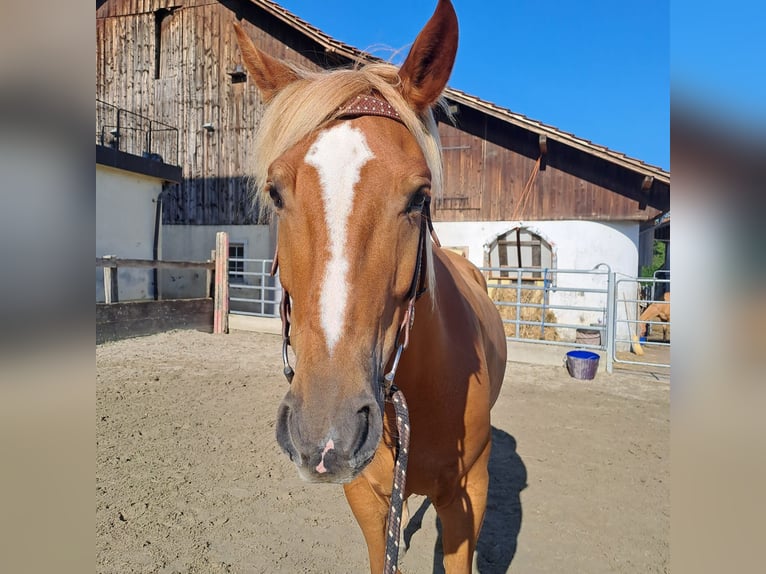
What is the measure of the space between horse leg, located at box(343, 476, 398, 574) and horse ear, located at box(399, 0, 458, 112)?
4.92ft

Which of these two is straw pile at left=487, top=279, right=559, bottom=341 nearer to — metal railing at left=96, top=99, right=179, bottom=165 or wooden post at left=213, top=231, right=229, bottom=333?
wooden post at left=213, top=231, right=229, bottom=333

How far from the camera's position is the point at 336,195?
104 centimetres

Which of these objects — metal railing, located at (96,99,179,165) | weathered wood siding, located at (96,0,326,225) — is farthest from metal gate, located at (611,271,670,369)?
metal railing, located at (96,99,179,165)

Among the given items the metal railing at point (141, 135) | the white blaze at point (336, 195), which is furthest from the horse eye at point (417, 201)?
the metal railing at point (141, 135)

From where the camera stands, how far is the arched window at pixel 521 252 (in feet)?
33.4

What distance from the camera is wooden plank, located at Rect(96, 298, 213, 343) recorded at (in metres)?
7.32

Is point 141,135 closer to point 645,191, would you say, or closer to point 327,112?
point 645,191

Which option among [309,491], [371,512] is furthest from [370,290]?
[309,491]

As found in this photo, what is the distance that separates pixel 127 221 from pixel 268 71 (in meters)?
9.69

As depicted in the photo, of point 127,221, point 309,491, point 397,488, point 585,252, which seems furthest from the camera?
point 585,252

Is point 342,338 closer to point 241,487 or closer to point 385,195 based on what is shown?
point 385,195

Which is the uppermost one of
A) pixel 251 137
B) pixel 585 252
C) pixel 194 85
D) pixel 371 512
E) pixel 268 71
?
pixel 194 85
